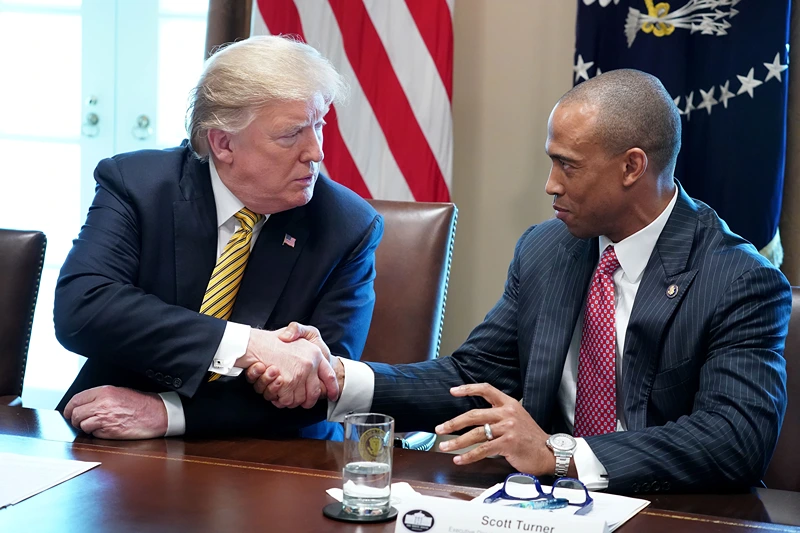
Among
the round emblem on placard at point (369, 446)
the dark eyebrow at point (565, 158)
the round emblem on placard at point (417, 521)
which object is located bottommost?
the round emblem on placard at point (417, 521)

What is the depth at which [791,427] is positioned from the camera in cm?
206

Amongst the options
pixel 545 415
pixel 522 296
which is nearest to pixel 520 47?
pixel 522 296

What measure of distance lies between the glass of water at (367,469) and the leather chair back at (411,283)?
1.11m

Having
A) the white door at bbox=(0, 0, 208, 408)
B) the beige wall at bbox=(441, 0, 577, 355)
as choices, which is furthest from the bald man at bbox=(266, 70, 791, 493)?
the white door at bbox=(0, 0, 208, 408)

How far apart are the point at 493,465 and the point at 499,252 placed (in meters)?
2.00

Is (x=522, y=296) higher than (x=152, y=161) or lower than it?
lower

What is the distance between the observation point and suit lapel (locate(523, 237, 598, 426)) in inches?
81.1

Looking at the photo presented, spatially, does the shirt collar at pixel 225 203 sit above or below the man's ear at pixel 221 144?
below

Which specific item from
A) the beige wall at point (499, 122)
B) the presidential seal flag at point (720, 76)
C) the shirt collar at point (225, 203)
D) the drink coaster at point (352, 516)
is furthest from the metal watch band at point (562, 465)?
the beige wall at point (499, 122)

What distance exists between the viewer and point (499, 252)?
12.1 feet

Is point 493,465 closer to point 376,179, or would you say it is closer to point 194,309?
point 194,309

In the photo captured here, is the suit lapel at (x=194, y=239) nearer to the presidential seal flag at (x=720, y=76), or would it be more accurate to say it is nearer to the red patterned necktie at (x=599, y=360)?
the red patterned necktie at (x=599, y=360)

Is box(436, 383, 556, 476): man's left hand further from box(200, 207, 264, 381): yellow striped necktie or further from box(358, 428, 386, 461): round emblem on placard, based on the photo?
box(200, 207, 264, 381): yellow striped necktie

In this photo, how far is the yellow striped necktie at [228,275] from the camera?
7.12 feet
